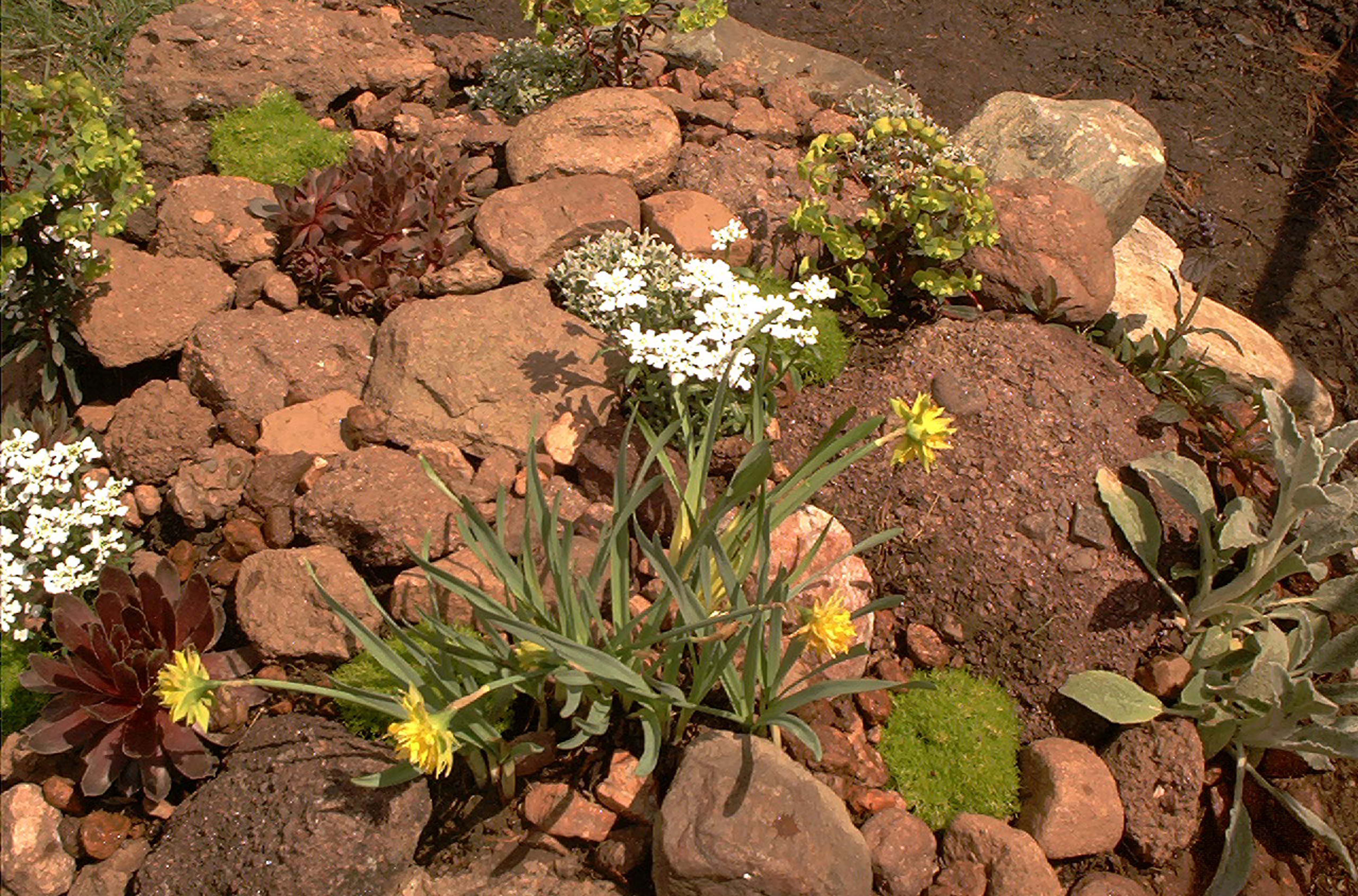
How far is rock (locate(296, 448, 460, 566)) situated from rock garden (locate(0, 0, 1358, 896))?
0.01 meters

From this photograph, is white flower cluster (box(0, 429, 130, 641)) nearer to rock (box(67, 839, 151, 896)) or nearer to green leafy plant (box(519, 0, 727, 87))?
rock (box(67, 839, 151, 896))

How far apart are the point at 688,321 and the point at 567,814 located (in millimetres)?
1610

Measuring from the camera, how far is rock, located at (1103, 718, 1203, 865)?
269 cm

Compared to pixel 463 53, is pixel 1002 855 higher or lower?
lower

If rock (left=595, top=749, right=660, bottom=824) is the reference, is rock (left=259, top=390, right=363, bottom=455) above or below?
above

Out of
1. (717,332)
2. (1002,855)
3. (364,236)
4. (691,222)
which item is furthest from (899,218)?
(1002,855)

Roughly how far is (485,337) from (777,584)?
1.60 meters

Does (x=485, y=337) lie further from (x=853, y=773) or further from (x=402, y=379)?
(x=853, y=773)

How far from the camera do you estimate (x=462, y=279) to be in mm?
3654

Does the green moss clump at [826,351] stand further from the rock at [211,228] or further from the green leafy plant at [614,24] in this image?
the rock at [211,228]

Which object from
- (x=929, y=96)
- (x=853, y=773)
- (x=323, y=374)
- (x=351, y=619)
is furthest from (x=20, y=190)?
(x=929, y=96)

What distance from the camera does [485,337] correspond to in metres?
3.39

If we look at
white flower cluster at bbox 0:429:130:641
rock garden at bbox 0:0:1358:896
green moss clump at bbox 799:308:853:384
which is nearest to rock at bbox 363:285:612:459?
rock garden at bbox 0:0:1358:896

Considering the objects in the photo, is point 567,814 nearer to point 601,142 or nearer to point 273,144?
point 601,142
